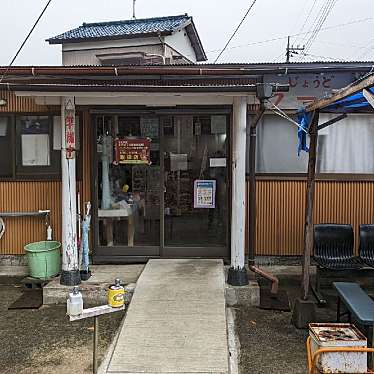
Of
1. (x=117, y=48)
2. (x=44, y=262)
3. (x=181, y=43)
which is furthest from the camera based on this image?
(x=181, y=43)

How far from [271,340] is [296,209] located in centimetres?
293

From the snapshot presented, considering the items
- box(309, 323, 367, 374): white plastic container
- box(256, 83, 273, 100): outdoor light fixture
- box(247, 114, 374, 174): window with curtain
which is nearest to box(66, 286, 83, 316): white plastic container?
box(309, 323, 367, 374): white plastic container

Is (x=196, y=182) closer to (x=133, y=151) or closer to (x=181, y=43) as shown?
(x=133, y=151)

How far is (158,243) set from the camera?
7.32 metres

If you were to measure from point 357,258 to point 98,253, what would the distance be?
404 cm

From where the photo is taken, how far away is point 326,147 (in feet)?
24.3

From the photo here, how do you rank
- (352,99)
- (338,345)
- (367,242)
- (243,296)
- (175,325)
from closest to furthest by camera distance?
1. (338,345)
2. (175,325)
3. (352,99)
4. (243,296)
5. (367,242)

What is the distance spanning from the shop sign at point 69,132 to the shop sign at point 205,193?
212 cm

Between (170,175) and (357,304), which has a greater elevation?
(170,175)

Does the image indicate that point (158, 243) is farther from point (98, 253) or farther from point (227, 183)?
point (227, 183)

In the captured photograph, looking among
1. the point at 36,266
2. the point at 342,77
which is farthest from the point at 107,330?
the point at 342,77

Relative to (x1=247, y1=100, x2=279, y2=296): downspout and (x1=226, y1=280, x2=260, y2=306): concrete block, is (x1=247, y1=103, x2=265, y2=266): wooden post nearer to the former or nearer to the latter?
(x1=247, y1=100, x2=279, y2=296): downspout

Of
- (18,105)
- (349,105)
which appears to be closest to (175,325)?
(349,105)

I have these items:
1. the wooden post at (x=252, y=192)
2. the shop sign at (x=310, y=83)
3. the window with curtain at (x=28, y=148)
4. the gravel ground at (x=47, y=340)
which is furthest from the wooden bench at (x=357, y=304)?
the window with curtain at (x=28, y=148)
